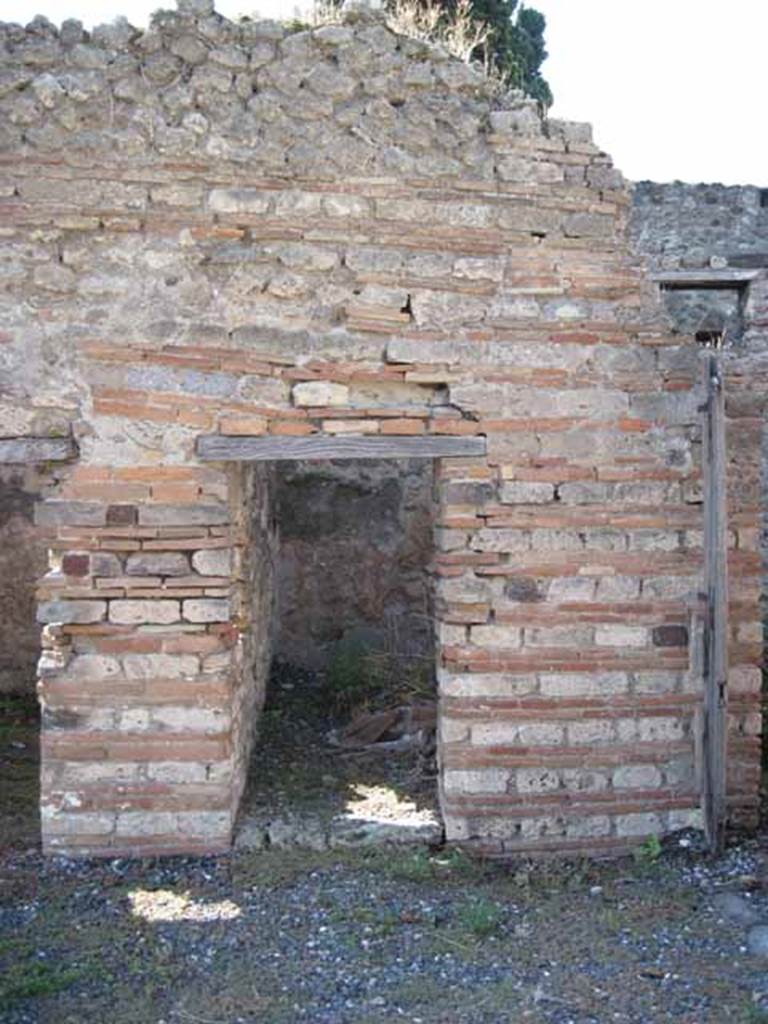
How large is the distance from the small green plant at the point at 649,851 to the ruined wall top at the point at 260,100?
128 inches

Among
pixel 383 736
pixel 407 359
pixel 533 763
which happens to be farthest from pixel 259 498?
pixel 533 763

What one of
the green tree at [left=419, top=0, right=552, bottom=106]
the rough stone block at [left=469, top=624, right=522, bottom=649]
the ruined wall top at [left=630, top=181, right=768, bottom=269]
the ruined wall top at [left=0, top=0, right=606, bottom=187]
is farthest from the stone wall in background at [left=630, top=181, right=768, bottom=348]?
the rough stone block at [left=469, top=624, right=522, bottom=649]

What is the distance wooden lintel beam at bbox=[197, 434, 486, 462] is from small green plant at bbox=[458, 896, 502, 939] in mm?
2026

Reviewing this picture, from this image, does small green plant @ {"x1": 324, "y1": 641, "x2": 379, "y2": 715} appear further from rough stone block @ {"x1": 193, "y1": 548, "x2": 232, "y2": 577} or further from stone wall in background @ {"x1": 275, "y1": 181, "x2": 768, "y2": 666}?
rough stone block @ {"x1": 193, "y1": 548, "x2": 232, "y2": 577}

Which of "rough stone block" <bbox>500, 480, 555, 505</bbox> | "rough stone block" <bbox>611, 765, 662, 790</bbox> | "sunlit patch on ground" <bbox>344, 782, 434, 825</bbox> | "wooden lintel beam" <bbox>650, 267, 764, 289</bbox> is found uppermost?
"wooden lintel beam" <bbox>650, 267, 764, 289</bbox>

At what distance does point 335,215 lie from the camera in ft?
17.2

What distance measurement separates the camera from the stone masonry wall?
518 cm

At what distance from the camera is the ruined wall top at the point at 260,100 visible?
516 centimetres

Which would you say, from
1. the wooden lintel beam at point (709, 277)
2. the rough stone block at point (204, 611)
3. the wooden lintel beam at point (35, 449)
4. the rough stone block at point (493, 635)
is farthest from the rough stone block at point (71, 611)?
the wooden lintel beam at point (709, 277)

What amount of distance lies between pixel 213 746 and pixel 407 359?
2.05 meters

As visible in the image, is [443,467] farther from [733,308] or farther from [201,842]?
[733,308]

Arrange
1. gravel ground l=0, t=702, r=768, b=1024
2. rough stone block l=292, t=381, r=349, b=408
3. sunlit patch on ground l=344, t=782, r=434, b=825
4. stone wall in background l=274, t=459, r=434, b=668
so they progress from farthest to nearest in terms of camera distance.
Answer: stone wall in background l=274, t=459, r=434, b=668 < sunlit patch on ground l=344, t=782, r=434, b=825 < rough stone block l=292, t=381, r=349, b=408 < gravel ground l=0, t=702, r=768, b=1024

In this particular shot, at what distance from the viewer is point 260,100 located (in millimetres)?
5207

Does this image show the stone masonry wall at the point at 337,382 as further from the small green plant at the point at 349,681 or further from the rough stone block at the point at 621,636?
the small green plant at the point at 349,681
